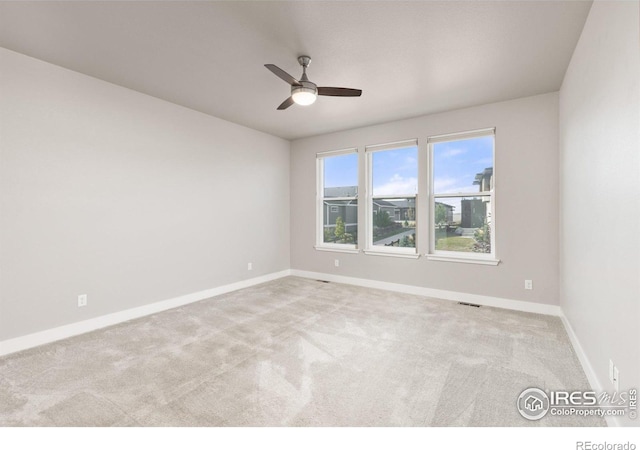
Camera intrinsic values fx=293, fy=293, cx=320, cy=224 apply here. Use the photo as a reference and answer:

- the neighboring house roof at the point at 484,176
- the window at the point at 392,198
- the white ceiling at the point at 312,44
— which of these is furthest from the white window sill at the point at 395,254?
the white ceiling at the point at 312,44

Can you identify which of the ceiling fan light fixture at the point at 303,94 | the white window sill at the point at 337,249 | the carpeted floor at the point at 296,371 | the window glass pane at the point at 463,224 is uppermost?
the ceiling fan light fixture at the point at 303,94

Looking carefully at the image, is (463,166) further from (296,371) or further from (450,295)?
(296,371)

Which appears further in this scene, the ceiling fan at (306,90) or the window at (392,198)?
the window at (392,198)

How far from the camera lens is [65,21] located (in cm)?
226

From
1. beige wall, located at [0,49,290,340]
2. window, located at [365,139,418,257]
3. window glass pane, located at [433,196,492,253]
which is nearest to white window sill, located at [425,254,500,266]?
window glass pane, located at [433,196,492,253]

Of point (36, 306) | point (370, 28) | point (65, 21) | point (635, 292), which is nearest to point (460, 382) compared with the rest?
point (635, 292)

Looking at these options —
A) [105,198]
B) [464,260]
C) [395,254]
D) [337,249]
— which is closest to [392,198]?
[395,254]

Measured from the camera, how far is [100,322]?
3.24 m

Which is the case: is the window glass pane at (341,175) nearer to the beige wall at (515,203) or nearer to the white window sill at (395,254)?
the beige wall at (515,203)

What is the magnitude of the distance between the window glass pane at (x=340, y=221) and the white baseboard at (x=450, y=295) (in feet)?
2.28

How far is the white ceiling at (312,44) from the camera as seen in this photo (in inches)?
84.1

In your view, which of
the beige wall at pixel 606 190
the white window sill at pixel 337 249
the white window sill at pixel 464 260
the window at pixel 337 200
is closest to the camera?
the beige wall at pixel 606 190

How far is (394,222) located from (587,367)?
118 inches
